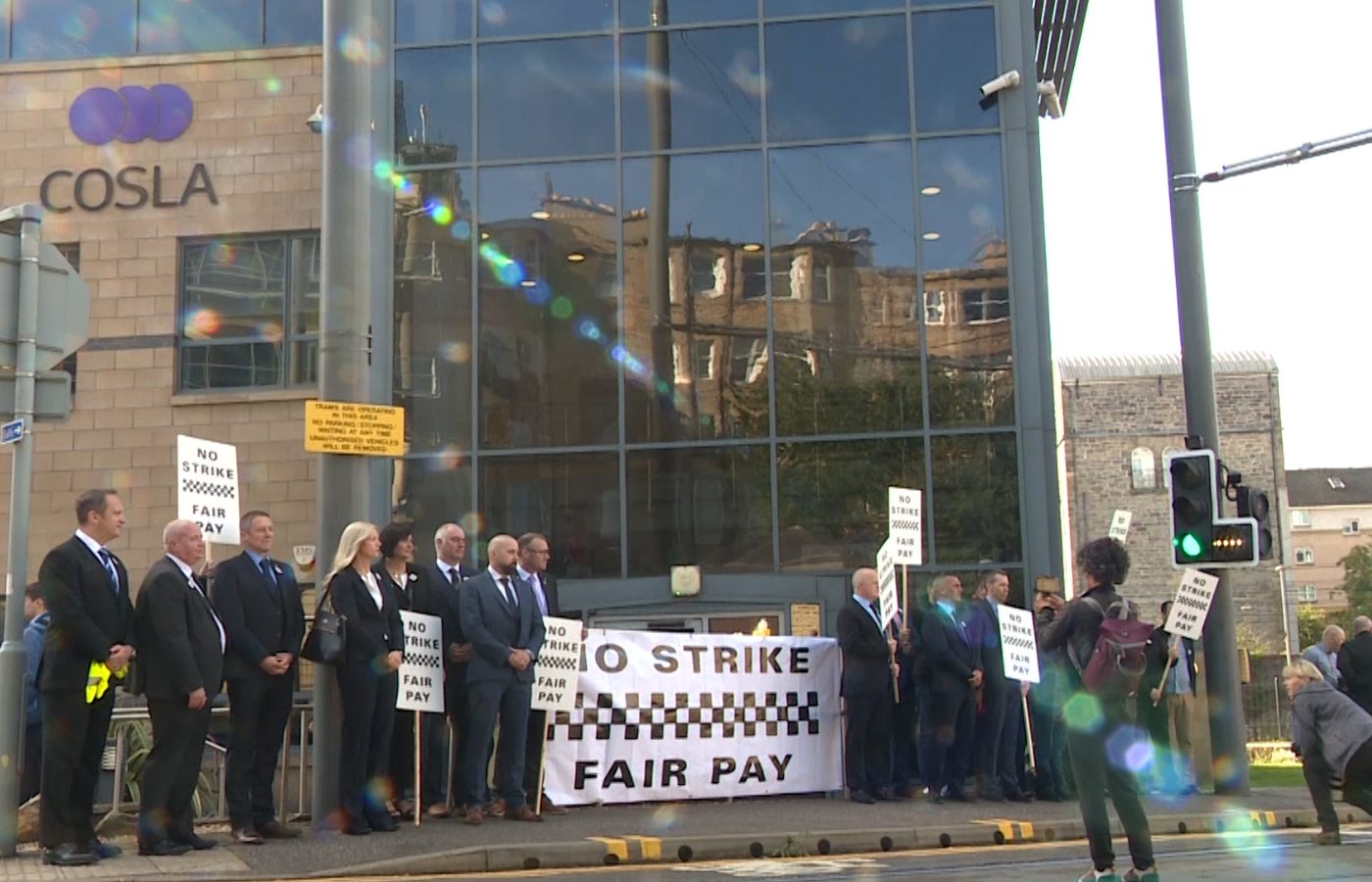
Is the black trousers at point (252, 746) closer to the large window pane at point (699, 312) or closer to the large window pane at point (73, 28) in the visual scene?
the large window pane at point (699, 312)

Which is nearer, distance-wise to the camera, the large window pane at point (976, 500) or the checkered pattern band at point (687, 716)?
the checkered pattern band at point (687, 716)

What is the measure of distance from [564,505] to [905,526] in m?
6.97

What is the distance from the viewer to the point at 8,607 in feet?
30.4

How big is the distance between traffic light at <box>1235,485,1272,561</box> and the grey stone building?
2119 inches

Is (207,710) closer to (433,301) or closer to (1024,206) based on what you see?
(433,301)

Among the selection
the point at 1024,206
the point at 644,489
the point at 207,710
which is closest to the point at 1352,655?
the point at 1024,206

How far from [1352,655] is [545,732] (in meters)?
9.90

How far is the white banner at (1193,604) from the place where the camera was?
14.3 m

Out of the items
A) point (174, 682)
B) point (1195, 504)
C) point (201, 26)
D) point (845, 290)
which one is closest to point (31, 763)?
point (174, 682)

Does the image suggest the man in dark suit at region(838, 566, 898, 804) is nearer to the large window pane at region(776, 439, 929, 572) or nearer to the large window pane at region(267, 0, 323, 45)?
the large window pane at region(776, 439, 929, 572)

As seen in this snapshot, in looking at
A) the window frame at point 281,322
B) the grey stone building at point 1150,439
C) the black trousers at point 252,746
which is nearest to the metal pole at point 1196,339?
the black trousers at point 252,746

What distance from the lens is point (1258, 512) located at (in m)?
13.9

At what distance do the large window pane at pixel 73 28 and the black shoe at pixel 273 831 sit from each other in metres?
16.8

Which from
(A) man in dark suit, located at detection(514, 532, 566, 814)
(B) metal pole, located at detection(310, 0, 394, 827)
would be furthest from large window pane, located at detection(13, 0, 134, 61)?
(A) man in dark suit, located at detection(514, 532, 566, 814)
